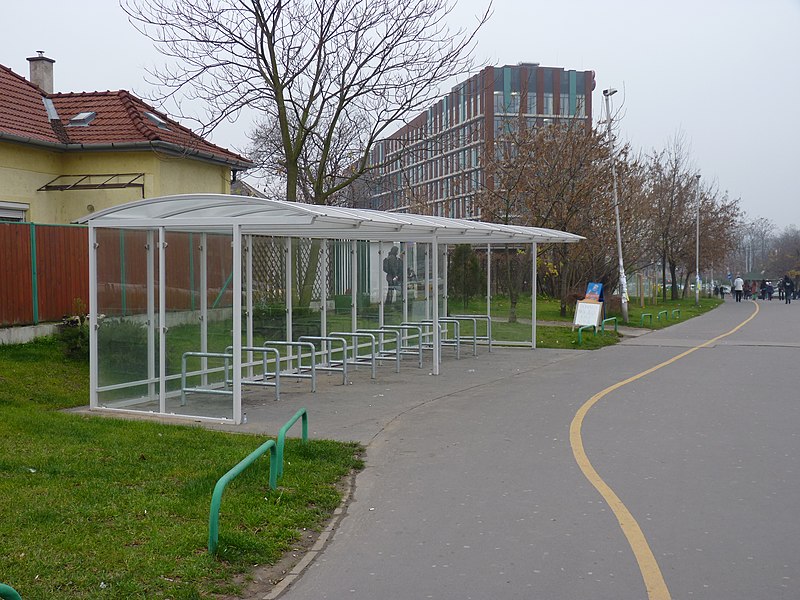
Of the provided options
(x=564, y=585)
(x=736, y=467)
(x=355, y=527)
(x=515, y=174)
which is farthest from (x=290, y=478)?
(x=515, y=174)

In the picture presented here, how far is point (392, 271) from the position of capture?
1859 cm

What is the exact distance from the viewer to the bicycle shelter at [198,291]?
10703 millimetres

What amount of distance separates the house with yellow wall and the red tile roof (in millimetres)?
23

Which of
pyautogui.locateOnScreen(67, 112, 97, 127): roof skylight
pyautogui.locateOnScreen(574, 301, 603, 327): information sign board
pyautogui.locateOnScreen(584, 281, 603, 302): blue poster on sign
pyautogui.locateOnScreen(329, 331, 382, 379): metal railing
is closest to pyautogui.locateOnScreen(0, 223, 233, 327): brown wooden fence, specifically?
pyautogui.locateOnScreen(329, 331, 382, 379): metal railing

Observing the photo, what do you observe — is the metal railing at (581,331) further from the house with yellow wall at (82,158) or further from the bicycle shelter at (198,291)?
the house with yellow wall at (82,158)

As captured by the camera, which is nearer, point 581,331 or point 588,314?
point 581,331

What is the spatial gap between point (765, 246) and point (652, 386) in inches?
5217

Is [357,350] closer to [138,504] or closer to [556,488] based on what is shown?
[556,488]

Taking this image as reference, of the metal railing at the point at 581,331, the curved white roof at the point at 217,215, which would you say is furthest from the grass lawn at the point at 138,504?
the metal railing at the point at 581,331

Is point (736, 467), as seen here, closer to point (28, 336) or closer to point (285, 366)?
point (285, 366)

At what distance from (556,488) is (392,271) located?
11447 millimetres

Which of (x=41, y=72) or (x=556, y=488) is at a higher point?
(x=41, y=72)

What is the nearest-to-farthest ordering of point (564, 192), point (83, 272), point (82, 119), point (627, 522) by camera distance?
point (627, 522) < point (83, 272) < point (82, 119) < point (564, 192)

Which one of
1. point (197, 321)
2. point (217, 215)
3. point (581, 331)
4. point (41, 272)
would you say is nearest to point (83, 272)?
point (41, 272)
